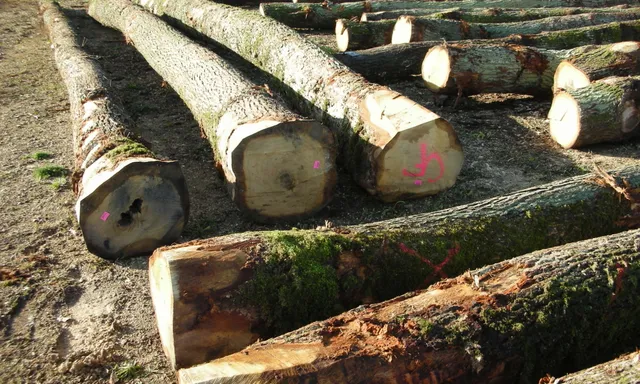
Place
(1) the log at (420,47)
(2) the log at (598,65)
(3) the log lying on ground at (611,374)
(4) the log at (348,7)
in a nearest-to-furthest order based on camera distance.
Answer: (3) the log lying on ground at (611,374), (2) the log at (598,65), (1) the log at (420,47), (4) the log at (348,7)

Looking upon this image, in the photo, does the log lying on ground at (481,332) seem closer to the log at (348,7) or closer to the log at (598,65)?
the log at (598,65)

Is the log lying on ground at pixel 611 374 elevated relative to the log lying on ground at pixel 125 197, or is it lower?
elevated

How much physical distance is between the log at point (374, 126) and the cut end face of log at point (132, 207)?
1.57m

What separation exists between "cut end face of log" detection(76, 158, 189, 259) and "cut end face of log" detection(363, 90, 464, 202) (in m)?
1.65

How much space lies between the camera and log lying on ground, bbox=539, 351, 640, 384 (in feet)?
7.94

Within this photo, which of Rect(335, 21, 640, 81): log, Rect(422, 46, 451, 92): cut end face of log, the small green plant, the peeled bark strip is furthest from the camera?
the peeled bark strip

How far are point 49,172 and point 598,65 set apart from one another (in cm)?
586

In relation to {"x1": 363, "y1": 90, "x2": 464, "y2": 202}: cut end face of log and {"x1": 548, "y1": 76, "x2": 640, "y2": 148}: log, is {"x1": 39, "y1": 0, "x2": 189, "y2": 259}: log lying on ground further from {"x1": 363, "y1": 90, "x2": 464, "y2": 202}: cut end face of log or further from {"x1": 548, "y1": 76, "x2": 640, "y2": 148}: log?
{"x1": 548, "y1": 76, "x2": 640, "y2": 148}: log

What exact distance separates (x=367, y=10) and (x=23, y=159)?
6.50m

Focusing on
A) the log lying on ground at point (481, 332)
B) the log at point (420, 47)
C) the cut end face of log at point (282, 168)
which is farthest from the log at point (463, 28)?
the log lying on ground at point (481, 332)

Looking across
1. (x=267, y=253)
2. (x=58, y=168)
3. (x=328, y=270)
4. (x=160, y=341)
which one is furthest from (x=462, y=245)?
(x=58, y=168)

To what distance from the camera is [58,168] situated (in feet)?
18.6

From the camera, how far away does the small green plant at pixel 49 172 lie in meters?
5.50

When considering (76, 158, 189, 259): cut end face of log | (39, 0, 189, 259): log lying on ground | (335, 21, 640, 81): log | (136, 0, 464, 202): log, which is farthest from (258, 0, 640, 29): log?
(76, 158, 189, 259): cut end face of log
